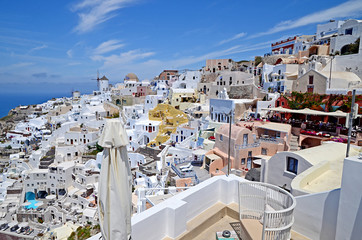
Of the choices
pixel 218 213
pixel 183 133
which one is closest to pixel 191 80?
pixel 183 133

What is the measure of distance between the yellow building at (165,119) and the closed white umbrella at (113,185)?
91.1ft

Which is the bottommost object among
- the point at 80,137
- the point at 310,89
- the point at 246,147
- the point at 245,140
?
the point at 80,137

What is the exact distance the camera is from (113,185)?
2.38 metres

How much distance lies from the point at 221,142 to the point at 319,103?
973 cm

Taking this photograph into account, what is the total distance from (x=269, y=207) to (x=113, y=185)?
2642 mm

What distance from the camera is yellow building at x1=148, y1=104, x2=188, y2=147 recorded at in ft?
101

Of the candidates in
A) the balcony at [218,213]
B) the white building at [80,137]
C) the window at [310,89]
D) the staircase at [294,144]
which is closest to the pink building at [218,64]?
the window at [310,89]

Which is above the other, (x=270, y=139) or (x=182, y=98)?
(x=182, y=98)

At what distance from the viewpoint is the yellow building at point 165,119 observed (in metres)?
30.7

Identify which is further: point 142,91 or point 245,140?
point 142,91

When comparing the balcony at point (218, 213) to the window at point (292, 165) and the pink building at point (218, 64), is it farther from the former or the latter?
the pink building at point (218, 64)

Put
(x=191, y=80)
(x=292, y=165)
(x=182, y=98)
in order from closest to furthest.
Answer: (x=292, y=165) < (x=182, y=98) < (x=191, y=80)

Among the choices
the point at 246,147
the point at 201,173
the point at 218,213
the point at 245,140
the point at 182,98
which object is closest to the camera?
the point at 218,213

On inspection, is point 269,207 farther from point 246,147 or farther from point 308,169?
point 246,147
